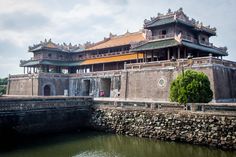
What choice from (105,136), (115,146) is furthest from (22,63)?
(115,146)

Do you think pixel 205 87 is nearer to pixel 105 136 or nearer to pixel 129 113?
pixel 129 113

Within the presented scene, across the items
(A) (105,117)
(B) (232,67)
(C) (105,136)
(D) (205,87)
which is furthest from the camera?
(B) (232,67)

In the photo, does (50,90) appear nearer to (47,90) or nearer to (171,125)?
(47,90)

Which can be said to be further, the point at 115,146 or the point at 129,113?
the point at 129,113

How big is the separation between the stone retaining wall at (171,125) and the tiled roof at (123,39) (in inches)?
668

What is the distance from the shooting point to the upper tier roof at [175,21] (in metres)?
31.0

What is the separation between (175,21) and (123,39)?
521 inches

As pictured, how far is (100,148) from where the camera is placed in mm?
18562

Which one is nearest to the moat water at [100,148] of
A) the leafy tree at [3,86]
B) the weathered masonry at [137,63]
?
the weathered masonry at [137,63]

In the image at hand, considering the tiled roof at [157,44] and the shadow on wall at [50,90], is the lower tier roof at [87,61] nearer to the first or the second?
the tiled roof at [157,44]

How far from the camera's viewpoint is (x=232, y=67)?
1087 inches

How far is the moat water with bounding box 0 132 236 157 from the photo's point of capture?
16484 mm

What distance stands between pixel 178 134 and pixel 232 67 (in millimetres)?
12608

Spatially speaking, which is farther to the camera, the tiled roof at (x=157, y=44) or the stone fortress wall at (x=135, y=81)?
the tiled roof at (x=157, y=44)
